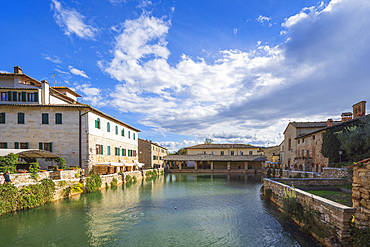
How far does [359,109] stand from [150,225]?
33489mm

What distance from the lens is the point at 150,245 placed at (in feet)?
27.7

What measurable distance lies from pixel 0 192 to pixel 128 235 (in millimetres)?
9107

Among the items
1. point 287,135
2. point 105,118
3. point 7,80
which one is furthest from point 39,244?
point 287,135

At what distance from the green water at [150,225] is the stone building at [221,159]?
32.7 metres

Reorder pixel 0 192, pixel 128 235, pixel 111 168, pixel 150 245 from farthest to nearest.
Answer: pixel 111 168 < pixel 0 192 < pixel 128 235 < pixel 150 245

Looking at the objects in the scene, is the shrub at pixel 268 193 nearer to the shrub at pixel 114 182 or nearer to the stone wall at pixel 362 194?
the stone wall at pixel 362 194

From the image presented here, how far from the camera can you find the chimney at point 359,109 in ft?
93.9

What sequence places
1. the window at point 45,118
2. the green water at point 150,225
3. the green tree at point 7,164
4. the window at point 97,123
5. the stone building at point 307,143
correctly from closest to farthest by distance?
the green water at point 150,225 → the green tree at point 7,164 → the window at point 45,118 → the window at point 97,123 → the stone building at point 307,143

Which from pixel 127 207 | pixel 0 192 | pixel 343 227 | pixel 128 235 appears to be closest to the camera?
pixel 343 227

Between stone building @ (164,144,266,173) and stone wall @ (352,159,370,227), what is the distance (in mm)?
40462

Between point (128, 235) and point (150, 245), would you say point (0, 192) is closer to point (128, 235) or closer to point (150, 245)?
point (128, 235)

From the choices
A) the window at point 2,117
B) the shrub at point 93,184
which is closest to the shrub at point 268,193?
the shrub at point 93,184

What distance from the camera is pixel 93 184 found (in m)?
20.6

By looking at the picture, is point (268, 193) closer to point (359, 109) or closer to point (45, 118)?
point (359, 109)
